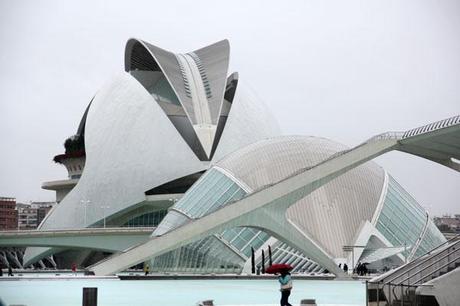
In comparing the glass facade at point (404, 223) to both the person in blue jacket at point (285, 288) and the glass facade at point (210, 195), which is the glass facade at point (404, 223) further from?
the person in blue jacket at point (285, 288)

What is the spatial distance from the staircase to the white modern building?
25626mm

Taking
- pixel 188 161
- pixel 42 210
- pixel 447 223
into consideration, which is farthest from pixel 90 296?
pixel 42 210

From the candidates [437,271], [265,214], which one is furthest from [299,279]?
[437,271]

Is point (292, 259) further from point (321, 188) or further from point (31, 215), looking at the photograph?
point (31, 215)

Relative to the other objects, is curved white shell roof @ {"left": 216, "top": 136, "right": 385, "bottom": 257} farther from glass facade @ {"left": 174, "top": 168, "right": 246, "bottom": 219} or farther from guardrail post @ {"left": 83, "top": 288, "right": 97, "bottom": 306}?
guardrail post @ {"left": 83, "top": 288, "right": 97, "bottom": 306}

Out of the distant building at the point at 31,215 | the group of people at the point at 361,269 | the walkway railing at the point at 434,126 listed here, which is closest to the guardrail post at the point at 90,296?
the walkway railing at the point at 434,126

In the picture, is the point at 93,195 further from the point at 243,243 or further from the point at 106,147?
the point at 243,243

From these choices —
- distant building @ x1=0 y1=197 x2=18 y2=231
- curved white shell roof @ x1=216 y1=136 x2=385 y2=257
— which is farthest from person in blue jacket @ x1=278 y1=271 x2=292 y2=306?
distant building @ x1=0 y1=197 x2=18 y2=231

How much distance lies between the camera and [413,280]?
56.2ft

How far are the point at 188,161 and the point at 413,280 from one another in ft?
175

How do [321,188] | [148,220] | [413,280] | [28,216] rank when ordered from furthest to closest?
[28,216] → [148,220] → [321,188] → [413,280]

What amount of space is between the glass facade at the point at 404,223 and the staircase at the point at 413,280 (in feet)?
81.7

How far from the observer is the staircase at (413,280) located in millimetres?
15352

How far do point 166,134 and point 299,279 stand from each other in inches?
1345
